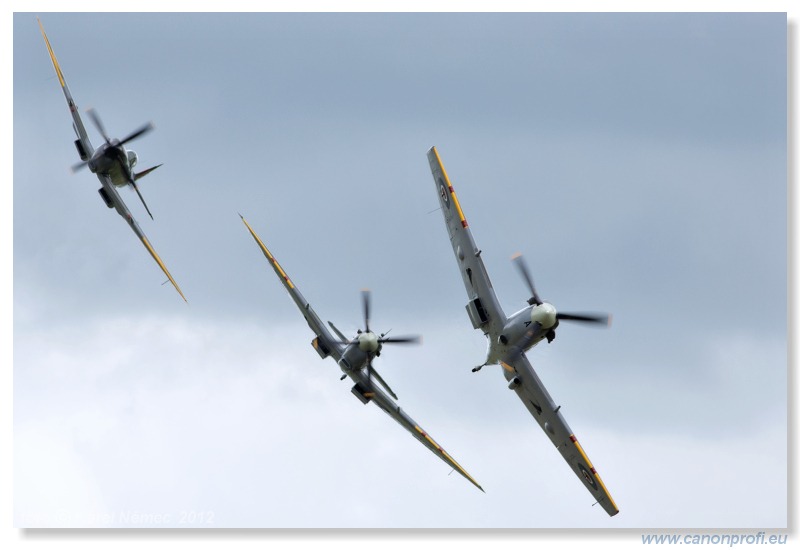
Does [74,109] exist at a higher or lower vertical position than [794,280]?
higher

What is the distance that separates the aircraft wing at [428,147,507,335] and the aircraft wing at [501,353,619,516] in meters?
2.28

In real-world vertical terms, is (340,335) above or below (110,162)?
below

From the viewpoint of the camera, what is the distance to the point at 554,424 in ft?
202

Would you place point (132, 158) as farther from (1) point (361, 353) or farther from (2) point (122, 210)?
(1) point (361, 353)

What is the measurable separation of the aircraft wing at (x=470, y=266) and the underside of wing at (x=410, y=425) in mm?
7537

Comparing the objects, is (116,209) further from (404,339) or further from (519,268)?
(519,268)

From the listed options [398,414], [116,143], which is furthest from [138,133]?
[398,414]

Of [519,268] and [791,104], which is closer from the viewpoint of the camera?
[791,104]

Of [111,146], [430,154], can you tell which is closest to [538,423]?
[430,154]

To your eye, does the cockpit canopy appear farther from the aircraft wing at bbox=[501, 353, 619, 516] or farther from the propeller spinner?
the aircraft wing at bbox=[501, 353, 619, 516]

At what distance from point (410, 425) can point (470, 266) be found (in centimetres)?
1082

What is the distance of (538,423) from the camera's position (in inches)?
2443

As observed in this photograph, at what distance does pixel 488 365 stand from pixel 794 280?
1621cm

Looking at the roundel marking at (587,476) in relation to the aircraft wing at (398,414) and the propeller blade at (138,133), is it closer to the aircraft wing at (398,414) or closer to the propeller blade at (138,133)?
the aircraft wing at (398,414)
